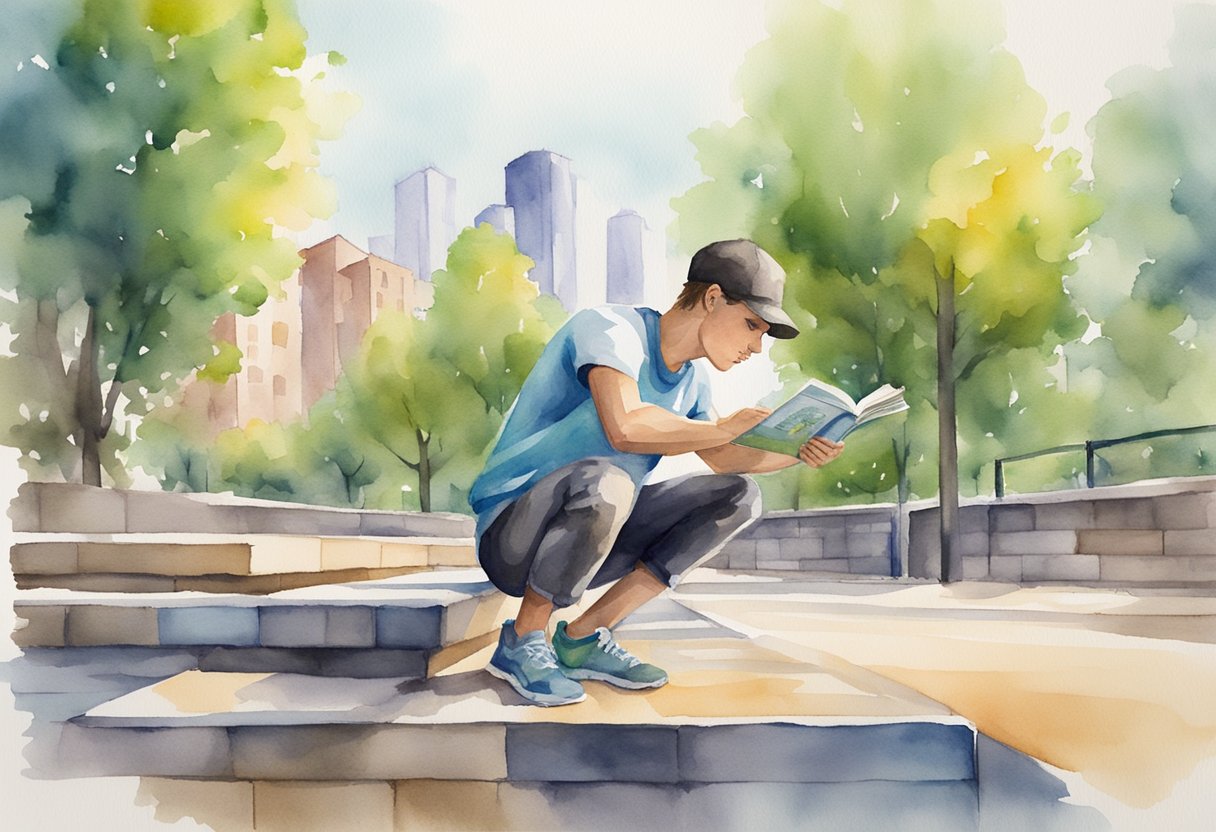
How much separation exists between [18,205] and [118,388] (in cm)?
183

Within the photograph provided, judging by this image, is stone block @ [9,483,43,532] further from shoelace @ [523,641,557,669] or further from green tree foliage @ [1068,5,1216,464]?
green tree foliage @ [1068,5,1216,464]

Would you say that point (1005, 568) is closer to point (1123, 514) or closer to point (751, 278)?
point (1123, 514)

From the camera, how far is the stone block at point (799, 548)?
524 inches

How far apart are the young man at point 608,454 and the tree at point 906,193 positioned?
6.59 m

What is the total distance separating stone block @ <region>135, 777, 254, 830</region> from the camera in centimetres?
205

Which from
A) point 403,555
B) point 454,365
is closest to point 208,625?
point 403,555

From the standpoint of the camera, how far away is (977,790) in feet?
6.63

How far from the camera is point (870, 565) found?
12258 mm

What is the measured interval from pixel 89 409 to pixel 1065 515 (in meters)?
8.28

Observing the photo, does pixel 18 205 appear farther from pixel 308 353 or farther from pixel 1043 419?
pixel 308 353

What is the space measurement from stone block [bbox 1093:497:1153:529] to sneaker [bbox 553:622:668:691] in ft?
21.2

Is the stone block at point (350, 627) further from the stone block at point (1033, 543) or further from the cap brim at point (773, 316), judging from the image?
the stone block at point (1033, 543)

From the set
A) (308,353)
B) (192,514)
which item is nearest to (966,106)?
(192,514)

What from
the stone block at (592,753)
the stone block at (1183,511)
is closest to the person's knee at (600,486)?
the stone block at (592,753)
